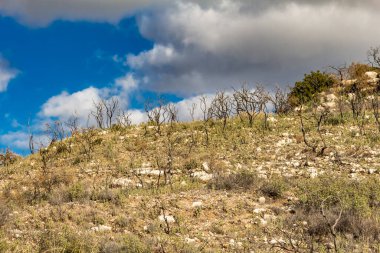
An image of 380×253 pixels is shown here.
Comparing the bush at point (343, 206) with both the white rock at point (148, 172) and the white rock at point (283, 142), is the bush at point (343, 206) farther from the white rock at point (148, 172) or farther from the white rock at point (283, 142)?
the white rock at point (283, 142)

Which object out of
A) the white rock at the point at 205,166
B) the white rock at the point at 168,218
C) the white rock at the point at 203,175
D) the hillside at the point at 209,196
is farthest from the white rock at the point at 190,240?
the white rock at the point at 205,166

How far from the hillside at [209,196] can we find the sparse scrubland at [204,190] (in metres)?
0.04

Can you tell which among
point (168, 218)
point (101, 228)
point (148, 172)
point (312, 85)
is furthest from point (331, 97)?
point (101, 228)

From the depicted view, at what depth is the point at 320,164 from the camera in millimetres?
15656

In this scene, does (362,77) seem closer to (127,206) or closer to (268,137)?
(268,137)

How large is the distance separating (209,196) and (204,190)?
87 centimetres

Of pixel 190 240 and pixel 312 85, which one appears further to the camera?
pixel 312 85

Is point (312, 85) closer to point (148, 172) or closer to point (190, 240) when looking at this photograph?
point (148, 172)

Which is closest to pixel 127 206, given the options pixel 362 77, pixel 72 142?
pixel 72 142

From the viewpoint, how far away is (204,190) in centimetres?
1276

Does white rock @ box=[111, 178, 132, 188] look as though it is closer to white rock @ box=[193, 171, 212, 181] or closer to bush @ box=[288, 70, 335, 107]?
white rock @ box=[193, 171, 212, 181]

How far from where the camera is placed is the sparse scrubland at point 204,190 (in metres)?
8.60

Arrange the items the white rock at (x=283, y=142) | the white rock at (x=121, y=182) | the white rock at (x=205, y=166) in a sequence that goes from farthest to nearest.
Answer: the white rock at (x=283, y=142)
the white rock at (x=205, y=166)
the white rock at (x=121, y=182)

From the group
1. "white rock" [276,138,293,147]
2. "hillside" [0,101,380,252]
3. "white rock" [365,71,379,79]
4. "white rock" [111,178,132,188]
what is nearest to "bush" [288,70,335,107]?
"white rock" [365,71,379,79]
